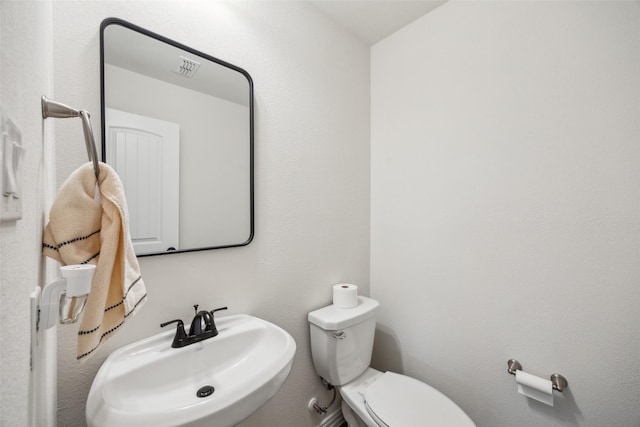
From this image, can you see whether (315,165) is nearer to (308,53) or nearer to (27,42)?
(308,53)

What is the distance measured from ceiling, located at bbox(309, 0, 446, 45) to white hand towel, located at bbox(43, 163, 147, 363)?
1.46 m

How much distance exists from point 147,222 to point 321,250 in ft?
2.74

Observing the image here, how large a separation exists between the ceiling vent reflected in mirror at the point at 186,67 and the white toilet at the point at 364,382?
4.00 feet

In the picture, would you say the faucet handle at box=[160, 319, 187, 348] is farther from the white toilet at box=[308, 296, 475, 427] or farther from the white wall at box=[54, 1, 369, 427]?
the white toilet at box=[308, 296, 475, 427]

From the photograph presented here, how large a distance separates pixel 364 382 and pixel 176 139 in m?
1.47

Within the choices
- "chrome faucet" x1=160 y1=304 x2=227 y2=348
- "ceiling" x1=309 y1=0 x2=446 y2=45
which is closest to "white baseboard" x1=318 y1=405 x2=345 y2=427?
"chrome faucet" x1=160 y1=304 x2=227 y2=348

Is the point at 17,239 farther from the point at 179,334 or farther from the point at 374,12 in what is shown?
the point at 374,12

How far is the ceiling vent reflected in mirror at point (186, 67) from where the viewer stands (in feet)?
3.25

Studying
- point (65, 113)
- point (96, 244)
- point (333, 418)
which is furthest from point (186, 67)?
point (333, 418)

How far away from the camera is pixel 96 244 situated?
0.53 m

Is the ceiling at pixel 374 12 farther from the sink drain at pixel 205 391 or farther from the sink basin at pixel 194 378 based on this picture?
the sink drain at pixel 205 391

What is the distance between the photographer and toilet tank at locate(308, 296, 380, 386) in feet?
4.15

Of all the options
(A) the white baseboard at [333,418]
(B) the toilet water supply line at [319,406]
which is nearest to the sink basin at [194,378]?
(B) the toilet water supply line at [319,406]

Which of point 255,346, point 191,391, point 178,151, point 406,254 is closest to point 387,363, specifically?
point 406,254
